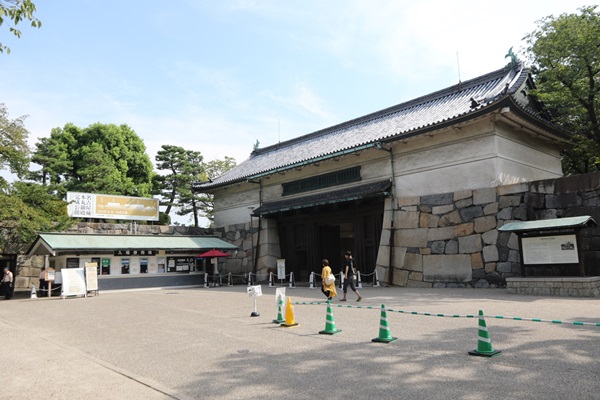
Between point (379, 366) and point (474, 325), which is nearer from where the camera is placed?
point (379, 366)

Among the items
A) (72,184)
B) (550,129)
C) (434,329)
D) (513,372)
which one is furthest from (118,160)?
(513,372)

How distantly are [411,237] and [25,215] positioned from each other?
1724 cm

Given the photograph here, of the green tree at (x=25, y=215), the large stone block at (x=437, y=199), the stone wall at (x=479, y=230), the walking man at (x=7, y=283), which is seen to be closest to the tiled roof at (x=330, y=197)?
the stone wall at (x=479, y=230)

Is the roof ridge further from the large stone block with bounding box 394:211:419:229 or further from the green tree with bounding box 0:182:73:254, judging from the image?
the green tree with bounding box 0:182:73:254

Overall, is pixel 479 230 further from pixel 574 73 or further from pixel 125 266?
pixel 125 266

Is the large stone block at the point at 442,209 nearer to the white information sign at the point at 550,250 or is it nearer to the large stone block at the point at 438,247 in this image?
the large stone block at the point at 438,247

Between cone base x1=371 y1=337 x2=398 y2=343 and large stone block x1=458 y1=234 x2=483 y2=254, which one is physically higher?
large stone block x1=458 y1=234 x2=483 y2=254

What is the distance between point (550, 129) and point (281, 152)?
17.2 metres

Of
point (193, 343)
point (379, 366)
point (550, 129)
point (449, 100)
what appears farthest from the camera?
point (449, 100)

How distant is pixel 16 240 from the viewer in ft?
71.8

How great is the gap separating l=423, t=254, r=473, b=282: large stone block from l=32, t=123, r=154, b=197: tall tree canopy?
28.5 m

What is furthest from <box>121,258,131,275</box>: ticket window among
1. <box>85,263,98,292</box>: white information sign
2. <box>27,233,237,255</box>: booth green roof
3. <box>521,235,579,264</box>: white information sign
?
<box>521,235,579,264</box>: white information sign

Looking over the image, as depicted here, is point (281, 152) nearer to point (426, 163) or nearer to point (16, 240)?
point (426, 163)

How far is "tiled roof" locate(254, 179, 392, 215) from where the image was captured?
19.4 meters
